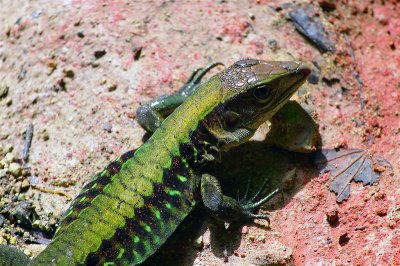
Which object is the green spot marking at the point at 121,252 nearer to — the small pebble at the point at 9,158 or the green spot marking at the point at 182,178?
the green spot marking at the point at 182,178

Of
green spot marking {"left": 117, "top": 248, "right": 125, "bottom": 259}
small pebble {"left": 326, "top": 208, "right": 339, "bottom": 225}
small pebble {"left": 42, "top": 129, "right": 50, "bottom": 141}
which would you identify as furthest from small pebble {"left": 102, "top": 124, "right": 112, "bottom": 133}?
small pebble {"left": 326, "top": 208, "right": 339, "bottom": 225}

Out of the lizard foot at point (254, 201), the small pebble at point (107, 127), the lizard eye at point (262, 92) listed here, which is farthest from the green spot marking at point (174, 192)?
the small pebble at point (107, 127)

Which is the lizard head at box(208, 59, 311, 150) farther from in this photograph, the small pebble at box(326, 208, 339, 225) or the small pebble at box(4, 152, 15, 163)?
the small pebble at box(4, 152, 15, 163)

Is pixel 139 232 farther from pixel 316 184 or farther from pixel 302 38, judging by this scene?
pixel 302 38

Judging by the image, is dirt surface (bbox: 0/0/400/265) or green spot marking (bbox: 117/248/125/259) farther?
dirt surface (bbox: 0/0/400/265)

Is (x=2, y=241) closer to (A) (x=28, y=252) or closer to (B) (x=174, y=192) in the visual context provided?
(A) (x=28, y=252)

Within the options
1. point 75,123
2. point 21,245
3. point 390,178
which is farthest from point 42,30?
point 390,178
